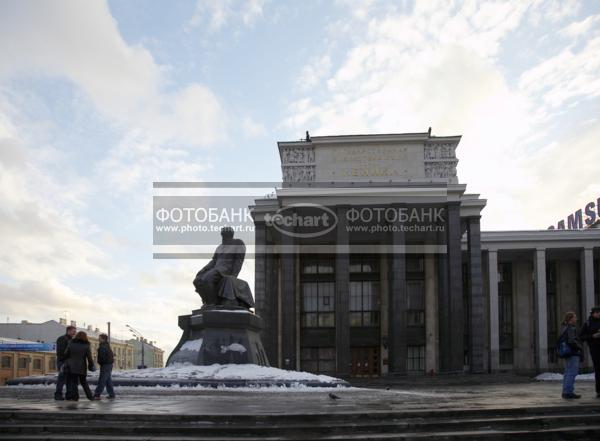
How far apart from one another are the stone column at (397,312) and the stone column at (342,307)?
3095 mm

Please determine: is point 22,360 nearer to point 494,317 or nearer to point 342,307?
point 342,307

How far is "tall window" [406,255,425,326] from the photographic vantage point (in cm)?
5594

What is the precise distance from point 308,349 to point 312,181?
14.5 metres

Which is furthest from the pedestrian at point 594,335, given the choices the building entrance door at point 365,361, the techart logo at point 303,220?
the building entrance door at point 365,361

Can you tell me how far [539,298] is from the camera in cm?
5375

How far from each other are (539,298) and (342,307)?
16710 millimetres

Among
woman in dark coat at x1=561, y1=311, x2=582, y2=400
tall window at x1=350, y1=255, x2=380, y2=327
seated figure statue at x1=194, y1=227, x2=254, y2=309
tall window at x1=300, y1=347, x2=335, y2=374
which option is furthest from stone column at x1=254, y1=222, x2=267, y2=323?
woman in dark coat at x1=561, y1=311, x2=582, y2=400

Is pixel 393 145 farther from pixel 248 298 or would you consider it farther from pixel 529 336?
pixel 248 298

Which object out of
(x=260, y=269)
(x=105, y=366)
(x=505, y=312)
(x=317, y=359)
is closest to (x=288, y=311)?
Answer: (x=260, y=269)

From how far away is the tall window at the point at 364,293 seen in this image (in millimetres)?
56438

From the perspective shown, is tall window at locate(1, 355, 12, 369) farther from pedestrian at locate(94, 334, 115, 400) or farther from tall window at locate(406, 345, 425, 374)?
pedestrian at locate(94, 334, 115, 400)

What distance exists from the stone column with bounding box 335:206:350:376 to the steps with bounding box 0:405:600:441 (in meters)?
38.3

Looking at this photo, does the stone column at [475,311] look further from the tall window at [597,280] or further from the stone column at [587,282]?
the tall window at [597,280]

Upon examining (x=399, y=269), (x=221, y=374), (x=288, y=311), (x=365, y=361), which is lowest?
(x=365, y=361)
